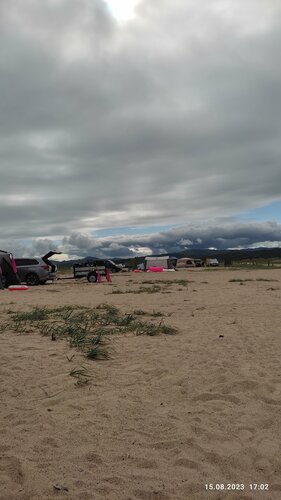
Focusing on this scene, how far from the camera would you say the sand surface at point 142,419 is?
9.85 feet

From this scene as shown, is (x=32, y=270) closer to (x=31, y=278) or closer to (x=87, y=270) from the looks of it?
(x=31, y=278)

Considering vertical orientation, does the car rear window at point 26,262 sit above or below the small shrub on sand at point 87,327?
above

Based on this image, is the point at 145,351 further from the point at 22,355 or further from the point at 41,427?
the point at 41,427

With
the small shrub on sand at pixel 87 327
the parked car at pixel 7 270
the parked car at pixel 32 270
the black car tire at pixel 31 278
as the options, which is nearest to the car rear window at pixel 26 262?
the parked car at pixel 32 270

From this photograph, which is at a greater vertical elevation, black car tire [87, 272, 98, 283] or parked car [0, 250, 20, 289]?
parked car [0, 250, 20, 289]

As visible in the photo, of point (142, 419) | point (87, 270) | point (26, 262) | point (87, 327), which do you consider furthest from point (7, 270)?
point (142, 419)

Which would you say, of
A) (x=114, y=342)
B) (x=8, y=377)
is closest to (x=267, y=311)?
(x=114, y=342)

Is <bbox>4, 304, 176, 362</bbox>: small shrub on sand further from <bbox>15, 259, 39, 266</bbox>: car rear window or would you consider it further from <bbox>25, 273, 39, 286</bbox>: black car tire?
<bbox>15, 259, 39, 266</bbox>: car rear window

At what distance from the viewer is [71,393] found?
4742 millimetres

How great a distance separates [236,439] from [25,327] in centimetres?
594

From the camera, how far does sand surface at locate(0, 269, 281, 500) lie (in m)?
3.00

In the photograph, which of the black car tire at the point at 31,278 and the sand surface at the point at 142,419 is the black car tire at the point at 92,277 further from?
the sand surface at the point at 142,419

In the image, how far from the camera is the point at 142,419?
4082mm

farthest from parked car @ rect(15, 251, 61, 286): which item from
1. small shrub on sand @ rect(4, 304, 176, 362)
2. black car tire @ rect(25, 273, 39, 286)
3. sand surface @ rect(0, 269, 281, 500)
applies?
sand surface @ rect(0, 269, 281, 500)
